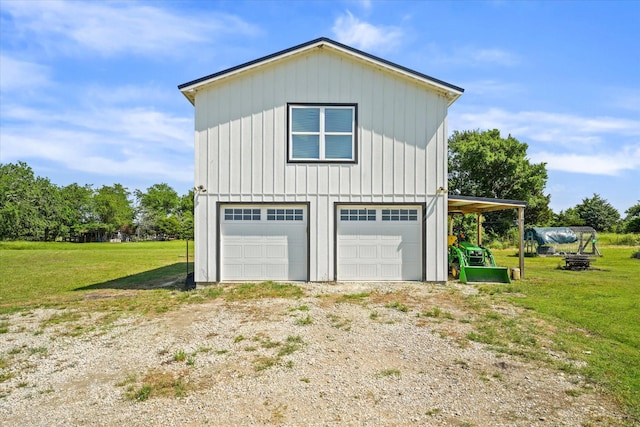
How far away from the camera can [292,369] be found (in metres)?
5.50

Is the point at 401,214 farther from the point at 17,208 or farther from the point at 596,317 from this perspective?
the point at 17,208

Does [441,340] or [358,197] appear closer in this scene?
[441,340]

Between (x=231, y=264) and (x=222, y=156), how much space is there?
330 cm

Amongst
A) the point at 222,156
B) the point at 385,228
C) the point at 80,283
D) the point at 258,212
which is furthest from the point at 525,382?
the point at 80,283

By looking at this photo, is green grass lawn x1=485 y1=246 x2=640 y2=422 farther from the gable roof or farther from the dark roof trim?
the dark roof trim

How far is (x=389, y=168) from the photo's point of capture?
40.2 feet

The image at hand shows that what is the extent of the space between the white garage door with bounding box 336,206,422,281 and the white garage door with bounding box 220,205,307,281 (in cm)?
129

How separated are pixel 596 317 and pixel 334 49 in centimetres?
970

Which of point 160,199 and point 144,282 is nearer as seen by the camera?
point 144,282

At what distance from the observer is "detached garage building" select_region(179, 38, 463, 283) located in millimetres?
12109

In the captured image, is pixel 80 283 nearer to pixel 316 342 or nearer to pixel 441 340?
pixel 316 342

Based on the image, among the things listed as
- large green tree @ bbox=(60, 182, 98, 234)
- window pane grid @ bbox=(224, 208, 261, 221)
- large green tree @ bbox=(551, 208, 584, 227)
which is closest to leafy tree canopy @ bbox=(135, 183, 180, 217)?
large green tree @ bbox=(60, 182, 98, 234)

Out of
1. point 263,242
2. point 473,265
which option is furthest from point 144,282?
point 473,265

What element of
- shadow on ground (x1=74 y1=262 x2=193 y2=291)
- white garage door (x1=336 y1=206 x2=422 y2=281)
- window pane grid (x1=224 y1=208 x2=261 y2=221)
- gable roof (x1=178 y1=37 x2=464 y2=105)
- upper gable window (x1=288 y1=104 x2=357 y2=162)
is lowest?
shadow on ground (x1=74 y1=262 x2=193 y2=291)
